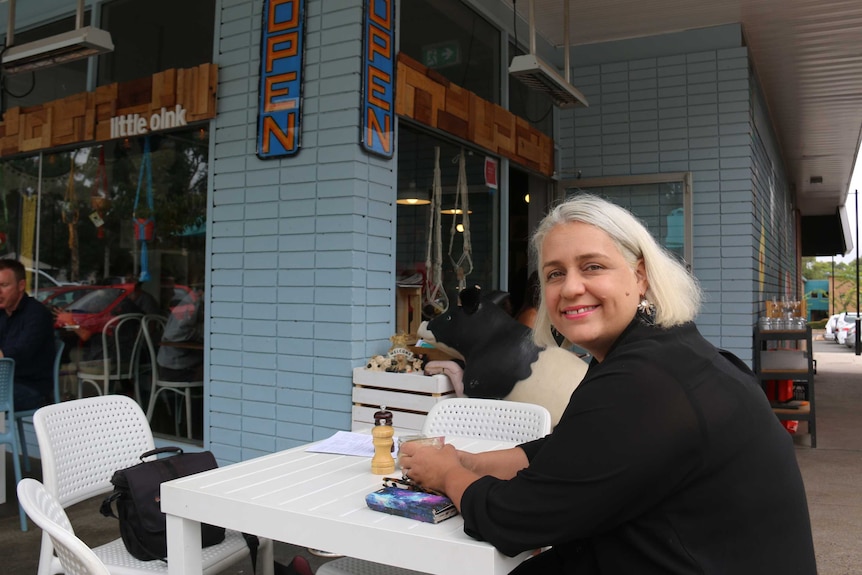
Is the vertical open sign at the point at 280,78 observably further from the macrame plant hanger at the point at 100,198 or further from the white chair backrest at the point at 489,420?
the white chair backrest at the point at 489,420

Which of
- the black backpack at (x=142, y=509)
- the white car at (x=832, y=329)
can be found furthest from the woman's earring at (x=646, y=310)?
the white car at (x=832, y=329)

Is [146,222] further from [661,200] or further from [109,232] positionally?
[661,200]

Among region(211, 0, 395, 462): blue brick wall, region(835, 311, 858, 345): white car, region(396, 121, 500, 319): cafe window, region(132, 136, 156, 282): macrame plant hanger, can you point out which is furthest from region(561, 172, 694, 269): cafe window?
region(835, 311, 858, 345): white car

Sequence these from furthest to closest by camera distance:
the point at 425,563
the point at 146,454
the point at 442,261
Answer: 1. the point at 442,261
2. the point at 146,454
3. the point at 425,563

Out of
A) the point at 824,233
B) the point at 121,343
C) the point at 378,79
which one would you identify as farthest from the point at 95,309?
the point at 824,233

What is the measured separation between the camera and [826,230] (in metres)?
19.3

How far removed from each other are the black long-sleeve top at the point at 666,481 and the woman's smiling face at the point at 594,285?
0.17 meters

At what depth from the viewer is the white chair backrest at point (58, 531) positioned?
1.36 metres

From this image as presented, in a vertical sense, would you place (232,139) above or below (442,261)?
above

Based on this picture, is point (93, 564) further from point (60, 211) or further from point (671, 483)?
point (60, 211)

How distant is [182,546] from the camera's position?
1.71m

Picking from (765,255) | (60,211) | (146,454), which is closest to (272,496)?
(146,454)

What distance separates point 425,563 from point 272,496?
477 mm

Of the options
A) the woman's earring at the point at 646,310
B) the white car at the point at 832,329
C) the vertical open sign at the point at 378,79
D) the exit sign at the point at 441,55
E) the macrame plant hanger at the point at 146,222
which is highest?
the exit sign at the point at 441,55
